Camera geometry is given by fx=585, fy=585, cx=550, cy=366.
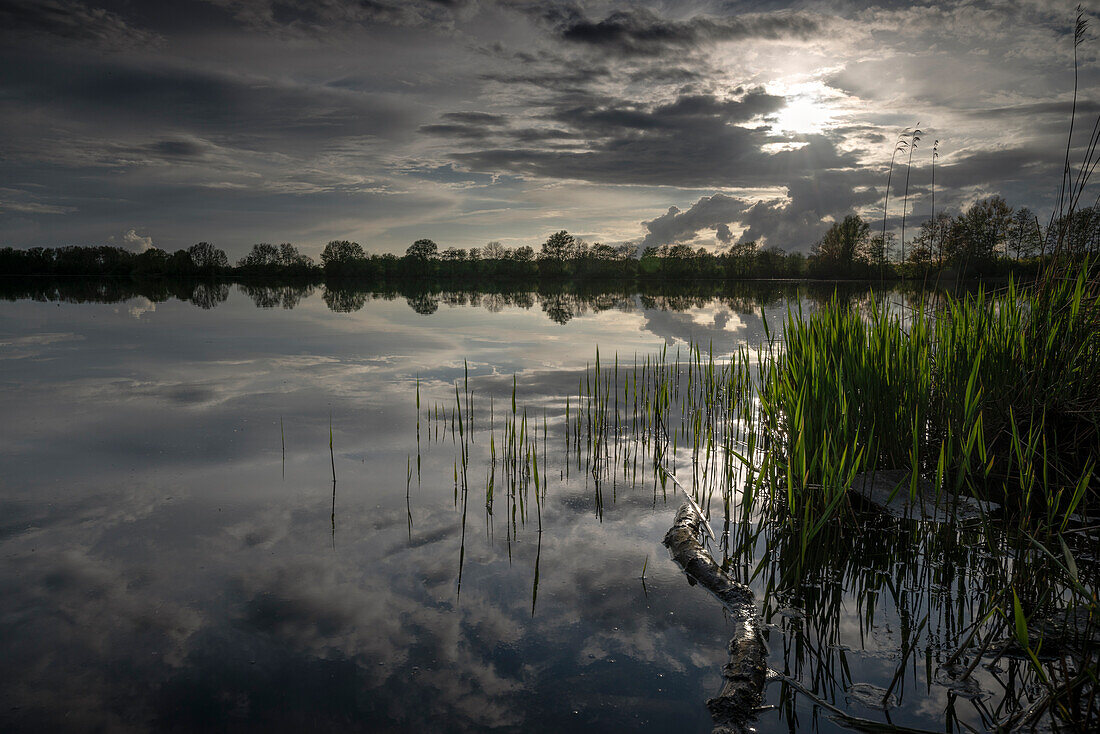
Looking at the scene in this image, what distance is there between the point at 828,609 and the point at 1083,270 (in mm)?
4139

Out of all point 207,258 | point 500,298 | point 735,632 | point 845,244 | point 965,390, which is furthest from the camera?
point 207,258

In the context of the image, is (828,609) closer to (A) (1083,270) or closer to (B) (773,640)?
(B) (773,640)

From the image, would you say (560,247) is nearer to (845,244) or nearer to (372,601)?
(845,244)

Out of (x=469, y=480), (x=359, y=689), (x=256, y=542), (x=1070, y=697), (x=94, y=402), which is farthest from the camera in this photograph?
(x=94, y=402)

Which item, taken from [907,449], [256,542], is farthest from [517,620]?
[907,449]

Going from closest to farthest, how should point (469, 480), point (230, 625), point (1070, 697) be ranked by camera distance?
point (1070, 697)
point (230, 625)
point (469, 480)

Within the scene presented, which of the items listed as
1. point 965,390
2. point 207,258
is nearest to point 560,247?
point 207,258

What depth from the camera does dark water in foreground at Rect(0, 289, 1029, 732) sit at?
113 inches

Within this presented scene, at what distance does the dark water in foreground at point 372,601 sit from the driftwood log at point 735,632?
0.28 feet

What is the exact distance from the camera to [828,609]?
364 cm

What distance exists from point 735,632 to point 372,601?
2.27m

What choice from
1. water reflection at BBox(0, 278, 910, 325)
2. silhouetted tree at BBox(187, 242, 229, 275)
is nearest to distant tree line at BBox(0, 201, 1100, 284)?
silhouetted tree at BBox(187, 242, 229, 275)

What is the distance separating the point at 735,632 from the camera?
336cm

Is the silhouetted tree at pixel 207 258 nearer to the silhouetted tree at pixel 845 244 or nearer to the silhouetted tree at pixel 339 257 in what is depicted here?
the silhouetted tree at pixel 339 257
